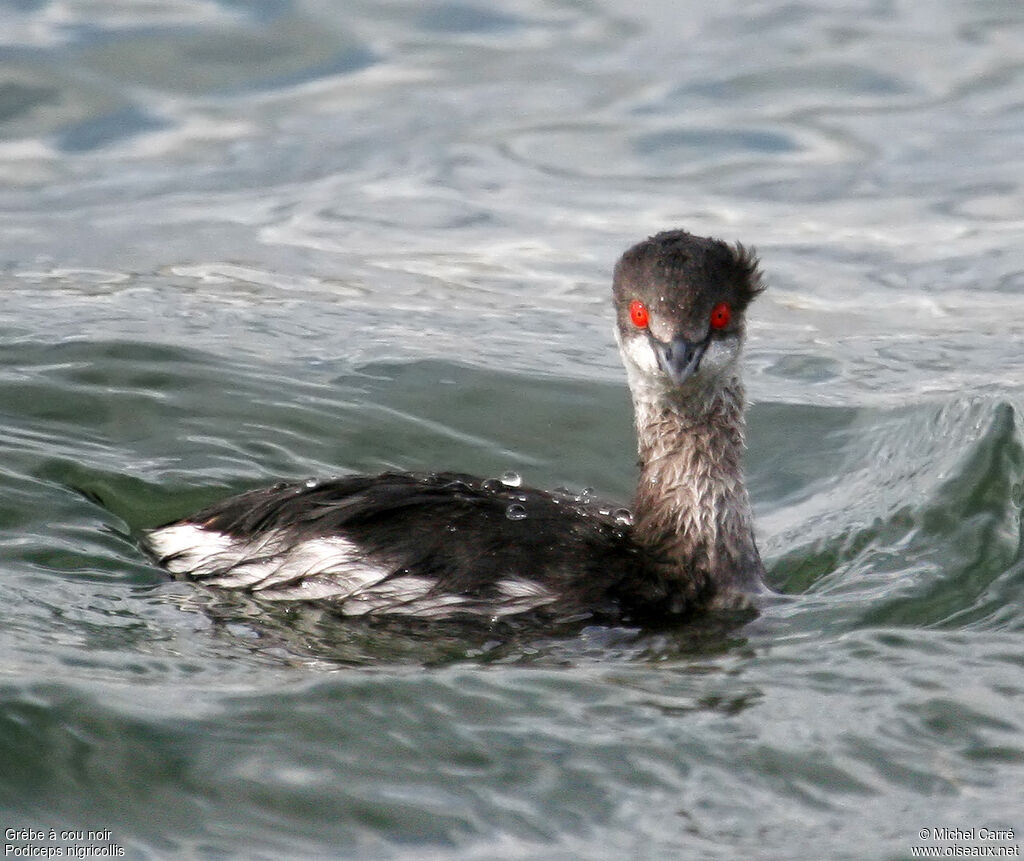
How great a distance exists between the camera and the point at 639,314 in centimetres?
704

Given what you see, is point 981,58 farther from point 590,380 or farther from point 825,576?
point 825,576

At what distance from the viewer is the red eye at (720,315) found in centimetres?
704

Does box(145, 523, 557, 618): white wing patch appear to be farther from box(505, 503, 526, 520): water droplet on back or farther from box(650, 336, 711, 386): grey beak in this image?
box(650, 336, 711, 386): grey beak

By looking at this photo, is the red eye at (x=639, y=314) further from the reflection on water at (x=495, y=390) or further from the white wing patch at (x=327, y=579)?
the reflection on water at (x=495, y=390)

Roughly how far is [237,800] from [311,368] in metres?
5.13

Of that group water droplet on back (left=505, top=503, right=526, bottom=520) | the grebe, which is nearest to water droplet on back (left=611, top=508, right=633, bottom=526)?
the grebe

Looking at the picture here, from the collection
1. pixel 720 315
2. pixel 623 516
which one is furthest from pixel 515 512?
pixel 720 315

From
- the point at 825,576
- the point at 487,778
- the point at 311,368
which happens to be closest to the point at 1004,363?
the point at 825,576

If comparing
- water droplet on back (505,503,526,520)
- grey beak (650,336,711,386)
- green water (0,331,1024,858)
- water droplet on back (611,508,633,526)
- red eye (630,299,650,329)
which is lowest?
green water (0,331,1024,858)

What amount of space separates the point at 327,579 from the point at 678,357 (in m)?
1.56

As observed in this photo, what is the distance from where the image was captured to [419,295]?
11719 millimetres

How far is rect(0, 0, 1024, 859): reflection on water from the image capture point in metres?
5.50

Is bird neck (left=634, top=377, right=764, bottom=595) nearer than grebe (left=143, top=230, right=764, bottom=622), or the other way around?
grebe (left=143, top=230, right=764, bottom=622)

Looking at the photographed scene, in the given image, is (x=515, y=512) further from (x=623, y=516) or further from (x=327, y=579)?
(x=623, y=516)
